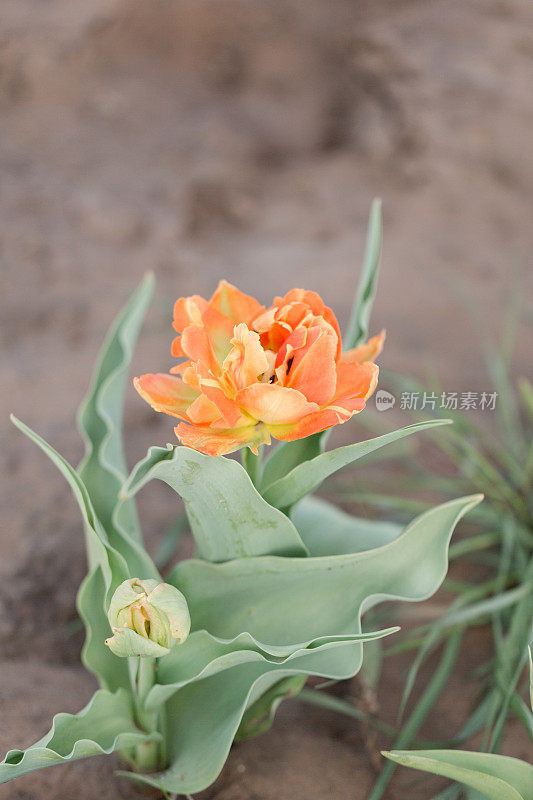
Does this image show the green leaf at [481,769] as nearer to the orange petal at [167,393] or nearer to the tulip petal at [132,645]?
the tulip petal at [132,645]

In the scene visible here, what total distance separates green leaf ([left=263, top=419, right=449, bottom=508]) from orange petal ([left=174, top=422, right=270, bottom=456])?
7 cm

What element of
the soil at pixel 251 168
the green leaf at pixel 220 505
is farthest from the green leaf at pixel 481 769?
the soil at pixel 251 168

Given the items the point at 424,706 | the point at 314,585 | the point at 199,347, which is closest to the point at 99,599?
the point at 314,585

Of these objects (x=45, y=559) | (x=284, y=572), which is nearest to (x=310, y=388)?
(x=284, y=572)

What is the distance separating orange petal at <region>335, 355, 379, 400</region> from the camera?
632mm

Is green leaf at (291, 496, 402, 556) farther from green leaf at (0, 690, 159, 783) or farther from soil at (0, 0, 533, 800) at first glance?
soil at (0, 0, 533, 800)

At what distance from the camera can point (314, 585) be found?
758 mm

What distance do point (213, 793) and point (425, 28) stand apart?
1943mm

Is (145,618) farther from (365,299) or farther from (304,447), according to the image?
(365,299)

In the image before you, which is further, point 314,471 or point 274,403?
point 314,471

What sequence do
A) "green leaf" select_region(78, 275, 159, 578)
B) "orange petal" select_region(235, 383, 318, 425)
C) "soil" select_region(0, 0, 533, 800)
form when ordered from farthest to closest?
"soil" select_region(0, 0, 533, 800)
"green leaf" select_region(78, 275, 159, 578)
"orange petal" select_region(235, 383, 318, 425)

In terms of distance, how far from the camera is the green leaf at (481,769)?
0.70 meters

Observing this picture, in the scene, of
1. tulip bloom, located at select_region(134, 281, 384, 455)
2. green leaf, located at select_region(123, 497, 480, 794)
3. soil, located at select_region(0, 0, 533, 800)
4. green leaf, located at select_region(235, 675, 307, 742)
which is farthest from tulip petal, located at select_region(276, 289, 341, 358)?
soil, located at select_region(0, 0, 533, 800)

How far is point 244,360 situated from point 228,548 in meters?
0.24
